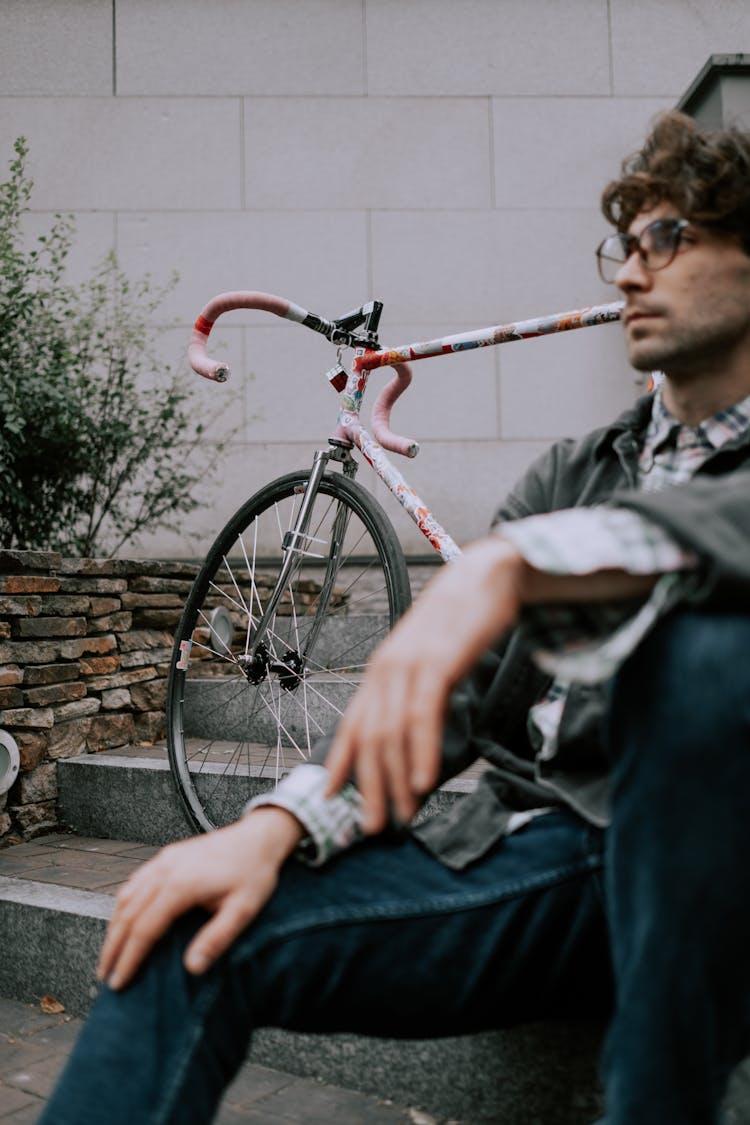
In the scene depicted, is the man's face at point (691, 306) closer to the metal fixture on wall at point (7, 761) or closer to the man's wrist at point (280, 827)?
the man's wrist at point (280, 827)

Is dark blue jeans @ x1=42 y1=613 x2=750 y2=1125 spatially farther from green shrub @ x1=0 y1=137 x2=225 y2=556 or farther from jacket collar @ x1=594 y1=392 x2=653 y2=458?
green shrub @ x1=0 y1=137 x2=225 y2=556

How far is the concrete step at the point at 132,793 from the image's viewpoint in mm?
2677

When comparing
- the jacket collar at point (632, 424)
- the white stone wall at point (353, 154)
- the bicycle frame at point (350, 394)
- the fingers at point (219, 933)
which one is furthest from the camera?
the white stone wall at point (353, 154)

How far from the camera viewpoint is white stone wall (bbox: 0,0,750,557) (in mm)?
5164

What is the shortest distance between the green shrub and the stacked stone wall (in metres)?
0.54

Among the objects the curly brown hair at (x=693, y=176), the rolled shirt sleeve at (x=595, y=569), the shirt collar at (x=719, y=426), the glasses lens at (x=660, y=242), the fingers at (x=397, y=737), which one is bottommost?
the fingers at (x=397, y=737)

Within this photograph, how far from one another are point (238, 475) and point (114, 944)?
417 cm

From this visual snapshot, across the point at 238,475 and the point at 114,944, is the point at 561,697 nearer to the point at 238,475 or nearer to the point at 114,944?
the point at 114,944

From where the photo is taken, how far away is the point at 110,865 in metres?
2.64

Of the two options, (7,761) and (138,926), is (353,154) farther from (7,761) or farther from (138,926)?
(138,926)

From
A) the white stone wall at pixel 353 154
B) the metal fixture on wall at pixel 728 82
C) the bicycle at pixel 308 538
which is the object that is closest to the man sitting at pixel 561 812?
the bicycle at pixel 308 538

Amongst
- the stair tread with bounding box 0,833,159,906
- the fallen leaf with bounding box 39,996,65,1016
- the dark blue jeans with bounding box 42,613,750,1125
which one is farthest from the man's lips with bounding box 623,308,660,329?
the fallen leaf with bounding box 39,996,65,1016

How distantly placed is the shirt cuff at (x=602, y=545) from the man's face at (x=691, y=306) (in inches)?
19.7

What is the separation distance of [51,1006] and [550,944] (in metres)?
1.54
